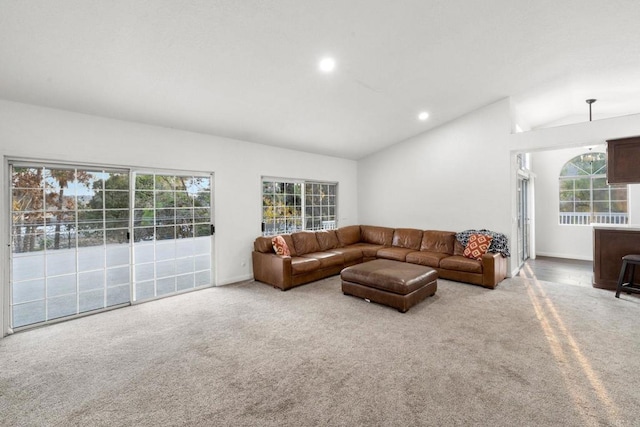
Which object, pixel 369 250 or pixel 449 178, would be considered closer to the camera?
pixel 449 178

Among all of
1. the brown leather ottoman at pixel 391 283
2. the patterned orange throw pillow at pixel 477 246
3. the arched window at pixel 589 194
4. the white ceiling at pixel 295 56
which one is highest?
the white ceiling at pixel 295 56

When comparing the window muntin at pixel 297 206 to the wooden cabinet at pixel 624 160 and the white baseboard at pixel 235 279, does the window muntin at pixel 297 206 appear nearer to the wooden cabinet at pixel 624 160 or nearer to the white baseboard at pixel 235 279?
the white baseboard at pixel 235 279

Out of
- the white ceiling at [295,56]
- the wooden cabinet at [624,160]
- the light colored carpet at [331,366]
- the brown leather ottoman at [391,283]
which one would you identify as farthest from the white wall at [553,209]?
the light colored carpet at [331,366]

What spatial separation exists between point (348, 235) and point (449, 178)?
8.23 ft

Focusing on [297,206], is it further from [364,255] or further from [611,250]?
[611,250]

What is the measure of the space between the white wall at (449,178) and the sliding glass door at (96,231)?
163 inches

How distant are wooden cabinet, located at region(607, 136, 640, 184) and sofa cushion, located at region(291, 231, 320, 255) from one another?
196 inches

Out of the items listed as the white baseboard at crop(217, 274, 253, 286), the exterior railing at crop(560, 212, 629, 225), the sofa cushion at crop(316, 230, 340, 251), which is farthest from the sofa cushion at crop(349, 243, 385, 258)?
the exterior railing at crop(560, 212, 629, 225)

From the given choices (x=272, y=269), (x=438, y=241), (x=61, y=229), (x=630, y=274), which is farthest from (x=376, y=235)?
(x=61, y=229)

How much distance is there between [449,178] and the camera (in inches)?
230

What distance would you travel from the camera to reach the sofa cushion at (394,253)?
5.51 meters

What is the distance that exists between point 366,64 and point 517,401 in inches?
139

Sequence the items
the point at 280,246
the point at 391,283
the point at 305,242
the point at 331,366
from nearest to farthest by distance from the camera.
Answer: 1. the point at 331,366
2. the point at 391,283
3. the point at 280,246
4. the point at 305,242

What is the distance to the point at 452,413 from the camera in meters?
1.85
